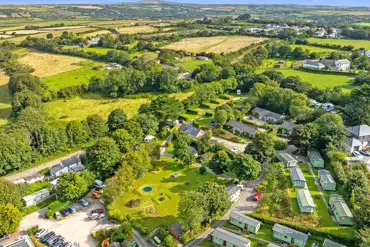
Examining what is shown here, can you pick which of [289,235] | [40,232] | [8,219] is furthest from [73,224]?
[289,235]

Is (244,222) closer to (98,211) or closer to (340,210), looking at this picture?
(340,210)

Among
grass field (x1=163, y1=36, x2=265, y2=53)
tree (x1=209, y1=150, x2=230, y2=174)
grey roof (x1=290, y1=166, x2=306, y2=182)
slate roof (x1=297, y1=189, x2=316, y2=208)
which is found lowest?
slate roof (x1=297, y1=189, x2=316, y2=208)

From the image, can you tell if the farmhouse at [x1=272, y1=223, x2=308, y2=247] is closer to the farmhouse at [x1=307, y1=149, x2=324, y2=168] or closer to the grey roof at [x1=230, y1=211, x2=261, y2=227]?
the grey roof at [x1=230, y1=211, x2=261, y2=227]

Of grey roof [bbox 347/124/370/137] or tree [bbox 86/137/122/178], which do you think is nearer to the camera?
tree [bbox 86/137/122/178]

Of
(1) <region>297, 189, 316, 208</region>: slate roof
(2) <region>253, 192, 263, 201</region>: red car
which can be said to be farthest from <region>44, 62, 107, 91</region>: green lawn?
(1) <region>297, 189, 316, 208</region>: slate roof

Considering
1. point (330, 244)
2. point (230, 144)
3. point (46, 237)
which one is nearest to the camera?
point (330, 244)

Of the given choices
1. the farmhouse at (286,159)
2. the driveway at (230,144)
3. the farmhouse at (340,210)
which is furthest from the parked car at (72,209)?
the farmhouse at (340,210)
